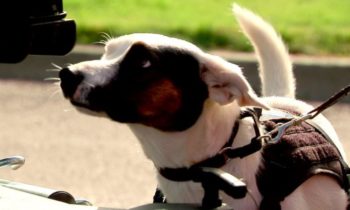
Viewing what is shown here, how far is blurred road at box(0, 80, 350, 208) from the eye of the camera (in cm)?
667

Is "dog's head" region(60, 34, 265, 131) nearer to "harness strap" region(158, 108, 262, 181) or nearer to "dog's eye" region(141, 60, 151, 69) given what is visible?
"dog's eye" region(141, 60, 151, 69)

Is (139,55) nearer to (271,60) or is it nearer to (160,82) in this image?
(160,82)

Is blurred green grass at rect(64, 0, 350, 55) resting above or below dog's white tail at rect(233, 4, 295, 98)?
below

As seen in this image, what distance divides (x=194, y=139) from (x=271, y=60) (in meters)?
1.30

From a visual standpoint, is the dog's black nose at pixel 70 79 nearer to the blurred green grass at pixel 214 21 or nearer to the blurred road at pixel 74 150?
the blurred road at pixel 74 150

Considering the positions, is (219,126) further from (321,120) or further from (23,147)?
(23,147)

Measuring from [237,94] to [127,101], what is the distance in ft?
1.09

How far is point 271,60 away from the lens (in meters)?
4.62

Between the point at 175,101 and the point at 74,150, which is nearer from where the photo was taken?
the point at 175,101

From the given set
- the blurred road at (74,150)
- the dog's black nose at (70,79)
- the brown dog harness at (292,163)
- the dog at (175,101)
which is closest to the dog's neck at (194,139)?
the dog at (175,101)

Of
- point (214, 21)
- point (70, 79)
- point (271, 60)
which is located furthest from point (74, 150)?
point (70, 79)

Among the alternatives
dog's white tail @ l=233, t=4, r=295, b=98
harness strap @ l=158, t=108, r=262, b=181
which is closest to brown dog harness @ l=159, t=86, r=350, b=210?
harness strap @ l=158, t=108, r=262, b=181

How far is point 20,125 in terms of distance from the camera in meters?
8.16

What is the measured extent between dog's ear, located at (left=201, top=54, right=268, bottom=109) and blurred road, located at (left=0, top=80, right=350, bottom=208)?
8.90 feet
